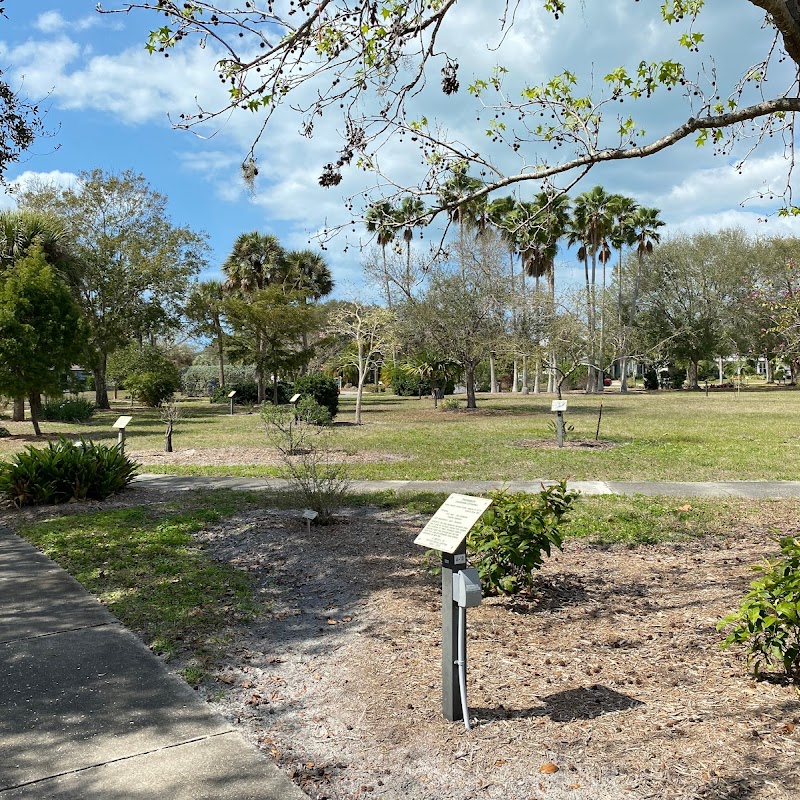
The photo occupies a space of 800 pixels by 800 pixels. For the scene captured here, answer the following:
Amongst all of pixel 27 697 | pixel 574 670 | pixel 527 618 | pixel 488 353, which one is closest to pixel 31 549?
pixel 27 697

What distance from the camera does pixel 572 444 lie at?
15188 millimetres

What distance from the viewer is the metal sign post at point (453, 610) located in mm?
3146

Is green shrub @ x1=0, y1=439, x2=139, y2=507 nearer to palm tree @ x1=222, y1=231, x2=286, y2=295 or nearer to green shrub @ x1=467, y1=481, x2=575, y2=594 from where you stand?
green shrub @ x1=467, y1=481, x2=575, y2=594

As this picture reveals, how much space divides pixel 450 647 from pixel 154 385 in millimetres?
32391

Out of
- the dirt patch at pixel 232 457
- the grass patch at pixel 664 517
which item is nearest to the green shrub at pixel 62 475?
the dirt patch at pixel 232 457

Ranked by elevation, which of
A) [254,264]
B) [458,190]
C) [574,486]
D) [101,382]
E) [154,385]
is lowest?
[574,486]

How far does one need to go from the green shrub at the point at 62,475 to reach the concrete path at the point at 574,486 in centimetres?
102

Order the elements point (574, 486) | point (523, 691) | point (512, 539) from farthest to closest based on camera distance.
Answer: point (574, 486)
point (512, 539)
point (523, 691)

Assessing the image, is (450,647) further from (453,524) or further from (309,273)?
(309,273)

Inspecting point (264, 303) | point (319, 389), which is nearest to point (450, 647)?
point (319, 389)

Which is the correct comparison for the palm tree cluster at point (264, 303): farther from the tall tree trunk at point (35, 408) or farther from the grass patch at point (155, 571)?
the grass patch at point (155, 571)

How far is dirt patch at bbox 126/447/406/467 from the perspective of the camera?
13352 millimetres

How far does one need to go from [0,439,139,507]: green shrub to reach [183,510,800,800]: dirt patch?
4244 mm

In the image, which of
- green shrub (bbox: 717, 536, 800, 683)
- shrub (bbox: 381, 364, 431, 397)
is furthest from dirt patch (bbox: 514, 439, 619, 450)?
→ shrub (bbox: 381, 364, 431, 397)
